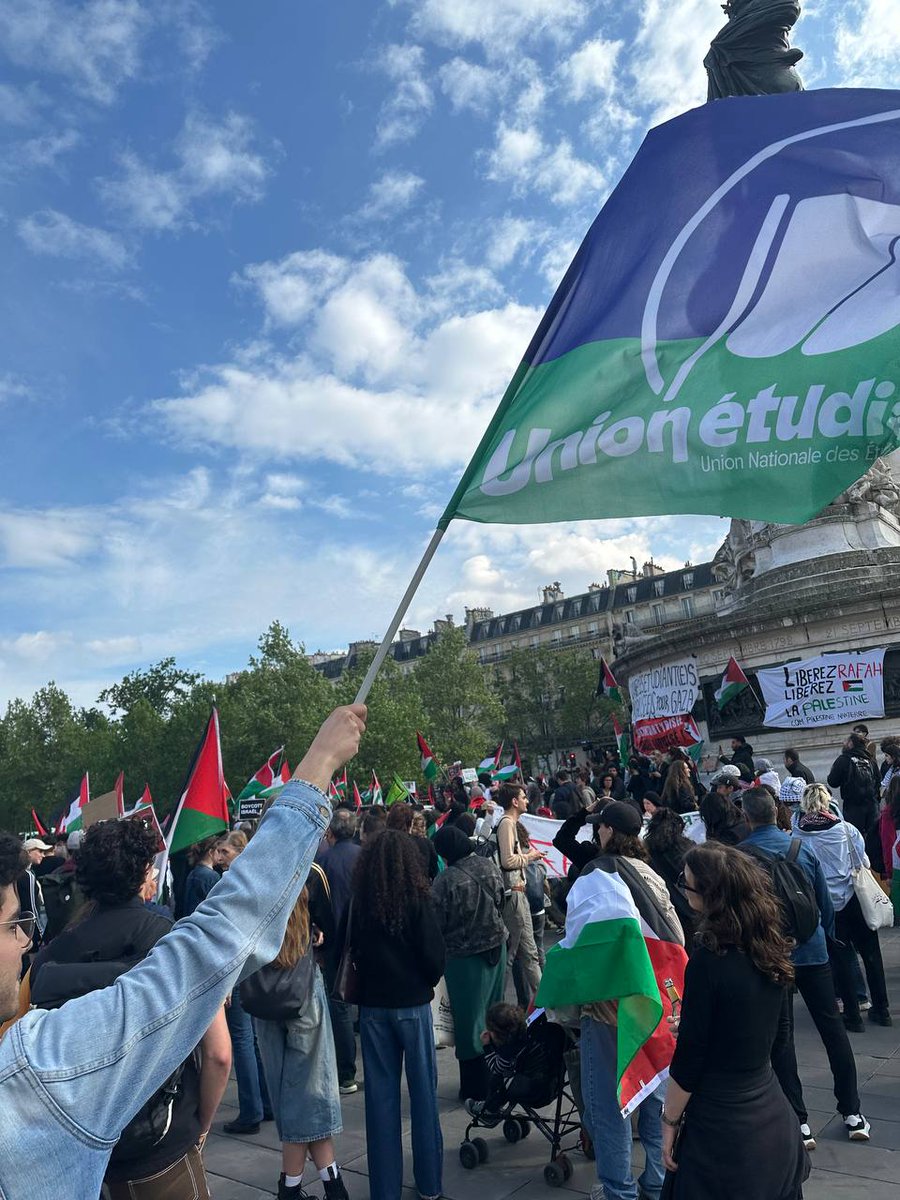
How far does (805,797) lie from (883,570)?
15.2 meters

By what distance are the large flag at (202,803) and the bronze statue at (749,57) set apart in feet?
65.7

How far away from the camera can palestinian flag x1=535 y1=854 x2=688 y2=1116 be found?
4270 millimetres

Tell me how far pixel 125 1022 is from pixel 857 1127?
508 centimetres

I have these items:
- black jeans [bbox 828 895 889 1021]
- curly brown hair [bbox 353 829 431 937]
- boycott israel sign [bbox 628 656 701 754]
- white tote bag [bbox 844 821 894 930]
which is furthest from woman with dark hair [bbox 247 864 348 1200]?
boycott israel sign [bbox 628 656 701 754]

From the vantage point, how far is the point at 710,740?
22047mm

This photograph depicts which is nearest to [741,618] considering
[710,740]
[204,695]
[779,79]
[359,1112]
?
[710,740]

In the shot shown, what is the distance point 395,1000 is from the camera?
4941 mm

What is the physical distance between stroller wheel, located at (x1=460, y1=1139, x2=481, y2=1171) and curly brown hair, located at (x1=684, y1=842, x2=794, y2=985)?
2.71 m

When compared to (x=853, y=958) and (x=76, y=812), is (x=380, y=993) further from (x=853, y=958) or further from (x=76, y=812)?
(x=76, y=812)

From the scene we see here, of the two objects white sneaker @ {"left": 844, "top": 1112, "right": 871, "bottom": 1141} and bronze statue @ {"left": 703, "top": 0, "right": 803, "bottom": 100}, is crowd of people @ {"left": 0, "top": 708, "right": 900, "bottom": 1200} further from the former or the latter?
bronze statue @ {"left": 703, "top": 0, "right": 803, "bottom": 100}

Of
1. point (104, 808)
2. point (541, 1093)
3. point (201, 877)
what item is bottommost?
point (541, 1093)

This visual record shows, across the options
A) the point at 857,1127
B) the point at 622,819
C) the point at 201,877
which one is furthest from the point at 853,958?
the point at 201,877

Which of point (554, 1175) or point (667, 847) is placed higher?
point (667, 847)

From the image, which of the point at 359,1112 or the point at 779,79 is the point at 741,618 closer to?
the point at 779,79
